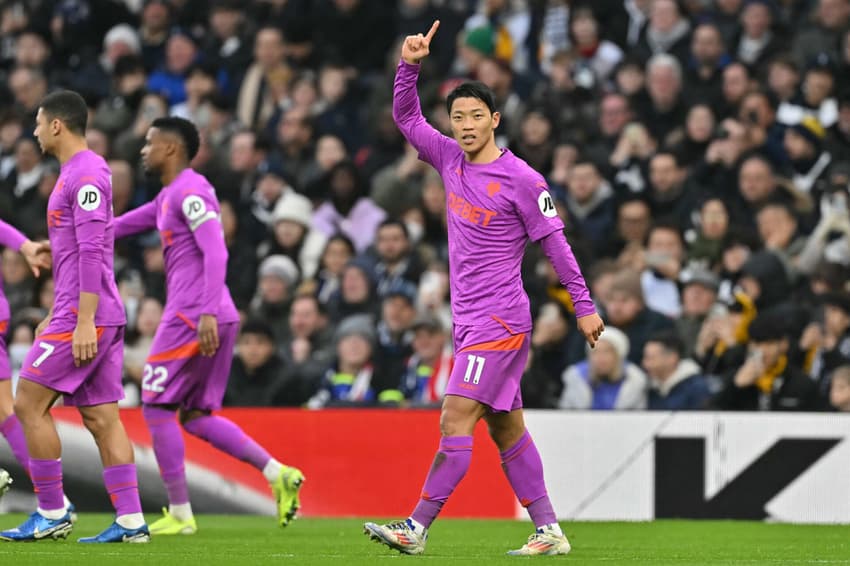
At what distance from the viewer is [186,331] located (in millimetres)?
11281

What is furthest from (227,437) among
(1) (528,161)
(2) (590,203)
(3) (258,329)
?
(1) (528,161)

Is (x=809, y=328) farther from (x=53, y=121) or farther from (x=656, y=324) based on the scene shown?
(x=53, y=121)

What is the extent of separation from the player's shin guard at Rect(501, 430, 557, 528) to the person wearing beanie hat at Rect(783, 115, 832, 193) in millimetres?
7584

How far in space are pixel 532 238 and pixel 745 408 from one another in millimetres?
5096

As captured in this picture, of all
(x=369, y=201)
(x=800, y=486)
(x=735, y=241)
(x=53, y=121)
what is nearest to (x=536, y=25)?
(x=369, y=201)

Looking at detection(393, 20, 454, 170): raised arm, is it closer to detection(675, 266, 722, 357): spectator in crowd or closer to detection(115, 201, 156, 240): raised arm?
detection(115, 201, 156, 240): raised arm

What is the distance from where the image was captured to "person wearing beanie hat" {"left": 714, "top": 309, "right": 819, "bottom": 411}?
1361 centimetres

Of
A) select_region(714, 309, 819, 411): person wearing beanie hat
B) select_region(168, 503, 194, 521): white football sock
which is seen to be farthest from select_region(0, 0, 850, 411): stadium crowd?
select_region(168, 503, 194, 521): white football sock

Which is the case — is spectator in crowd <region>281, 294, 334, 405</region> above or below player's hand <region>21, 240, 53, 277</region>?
below

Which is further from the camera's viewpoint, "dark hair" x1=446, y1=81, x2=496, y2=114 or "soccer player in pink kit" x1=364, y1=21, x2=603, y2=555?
"dark hair" x1=446, y1=81, x2=496, y2=114

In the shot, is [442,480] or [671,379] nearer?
[442,480]

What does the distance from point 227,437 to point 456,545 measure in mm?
1935

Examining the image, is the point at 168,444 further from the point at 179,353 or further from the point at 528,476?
the point at 528,476

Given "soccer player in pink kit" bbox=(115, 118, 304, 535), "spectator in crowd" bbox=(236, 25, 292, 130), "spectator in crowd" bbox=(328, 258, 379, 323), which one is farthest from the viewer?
"spectator in crowd" bbox=(236, 25, 292, 130)
